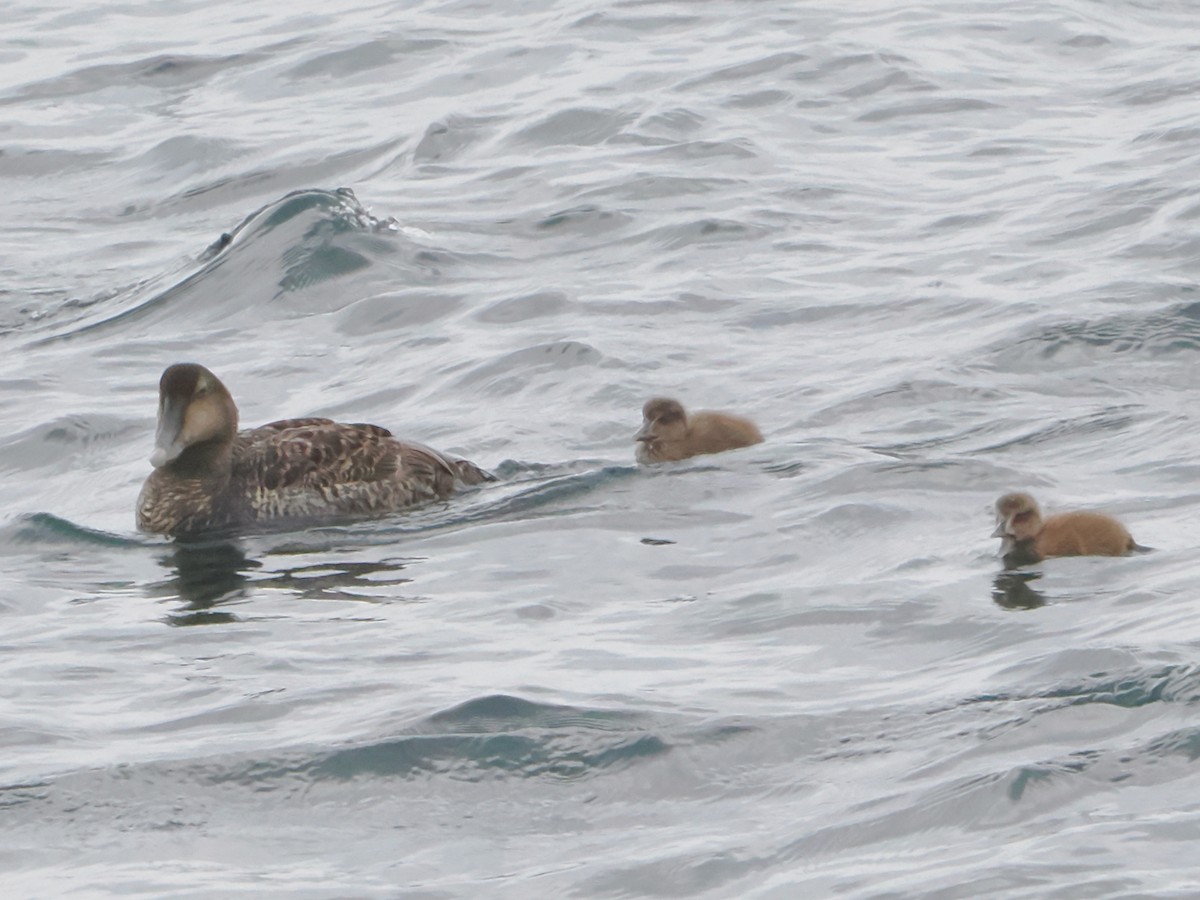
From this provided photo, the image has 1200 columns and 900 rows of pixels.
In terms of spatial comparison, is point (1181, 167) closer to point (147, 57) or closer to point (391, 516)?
point (391, 516)

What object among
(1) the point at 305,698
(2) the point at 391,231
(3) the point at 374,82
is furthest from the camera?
(3) the point at 374,82

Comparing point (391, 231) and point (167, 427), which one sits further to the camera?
point (391, 231)

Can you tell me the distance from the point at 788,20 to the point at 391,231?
7.03m

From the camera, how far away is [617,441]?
1220 cm

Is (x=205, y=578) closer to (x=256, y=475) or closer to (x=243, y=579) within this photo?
(x=243, y=579)

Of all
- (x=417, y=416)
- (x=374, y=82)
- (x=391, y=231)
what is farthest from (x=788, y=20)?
(x=417, y=416)

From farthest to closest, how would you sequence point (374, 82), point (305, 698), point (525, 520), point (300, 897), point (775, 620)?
point (374, 82), point (525, 520), point (775, 620), point (305, 698), point (300, 897)

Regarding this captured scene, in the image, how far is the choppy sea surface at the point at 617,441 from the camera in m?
7.27

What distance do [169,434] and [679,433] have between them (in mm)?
2243

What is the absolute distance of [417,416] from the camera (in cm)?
1295

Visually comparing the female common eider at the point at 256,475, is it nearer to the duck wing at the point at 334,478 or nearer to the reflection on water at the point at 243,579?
the duck wing at the point at 334,478

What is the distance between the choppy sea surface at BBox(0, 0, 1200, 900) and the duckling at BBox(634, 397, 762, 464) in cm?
12

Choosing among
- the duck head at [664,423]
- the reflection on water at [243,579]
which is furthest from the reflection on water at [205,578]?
the duck head at [664,423]

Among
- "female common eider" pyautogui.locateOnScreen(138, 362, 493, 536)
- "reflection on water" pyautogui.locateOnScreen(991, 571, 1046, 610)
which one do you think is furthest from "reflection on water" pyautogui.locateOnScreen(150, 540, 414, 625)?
"reflection on water" pyautogui.locateOnScreen(991, 571, 1046, 610)
